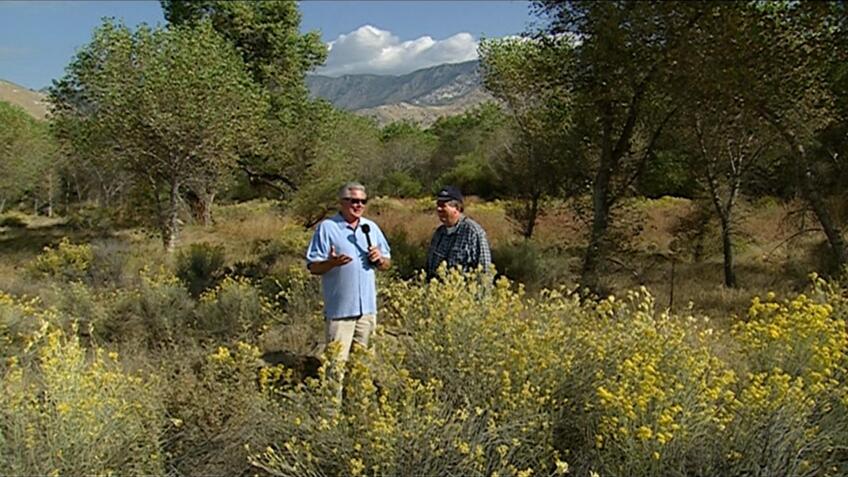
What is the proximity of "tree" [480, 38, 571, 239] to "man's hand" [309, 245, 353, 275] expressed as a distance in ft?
29.0

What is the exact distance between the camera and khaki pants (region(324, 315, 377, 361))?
4691mm

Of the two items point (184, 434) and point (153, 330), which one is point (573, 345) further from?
point (153, 330)

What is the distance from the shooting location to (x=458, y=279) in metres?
4.22

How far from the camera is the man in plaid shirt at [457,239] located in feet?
A: 16.7

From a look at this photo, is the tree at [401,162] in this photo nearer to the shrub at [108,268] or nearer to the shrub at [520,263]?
the shrub at [520,263]

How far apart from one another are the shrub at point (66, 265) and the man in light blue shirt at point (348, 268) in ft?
25.1

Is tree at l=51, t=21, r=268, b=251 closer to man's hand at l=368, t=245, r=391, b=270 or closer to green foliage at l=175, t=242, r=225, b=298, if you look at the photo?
green foliage at l=175, t=242, r=225, b=298

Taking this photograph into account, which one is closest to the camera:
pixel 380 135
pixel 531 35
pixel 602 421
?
pixel 602 421

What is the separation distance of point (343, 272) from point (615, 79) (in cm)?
566

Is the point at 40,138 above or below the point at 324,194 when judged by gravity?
above

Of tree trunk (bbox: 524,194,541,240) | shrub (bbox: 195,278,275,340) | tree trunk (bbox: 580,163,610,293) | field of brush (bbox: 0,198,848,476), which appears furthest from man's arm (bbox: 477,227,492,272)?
tree trunk (bbox: 524,194,541,240)

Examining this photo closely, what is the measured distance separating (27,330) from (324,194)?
34.8ft

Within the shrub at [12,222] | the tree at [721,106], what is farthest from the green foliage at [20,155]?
the tree at [721,106]

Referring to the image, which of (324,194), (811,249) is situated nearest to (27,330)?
(324,194)
